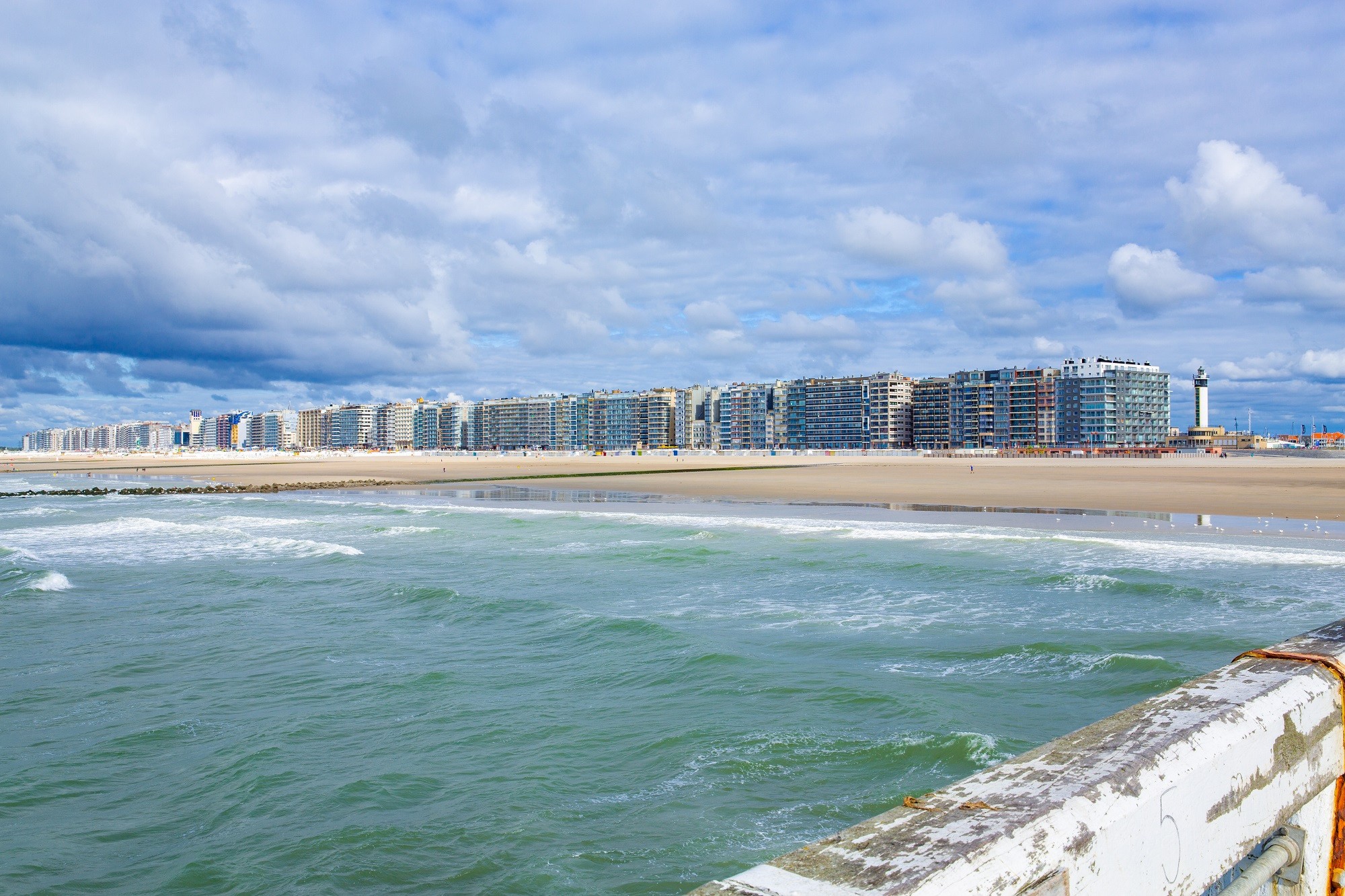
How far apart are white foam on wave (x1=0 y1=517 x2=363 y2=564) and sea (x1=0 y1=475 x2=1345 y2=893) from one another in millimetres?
638

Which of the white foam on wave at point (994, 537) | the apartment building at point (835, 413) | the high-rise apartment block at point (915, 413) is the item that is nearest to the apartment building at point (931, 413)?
the high-rise apartment block at point (915, 413)

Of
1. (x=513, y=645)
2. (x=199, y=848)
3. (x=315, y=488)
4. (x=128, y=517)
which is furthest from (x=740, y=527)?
(x=315, y=488)

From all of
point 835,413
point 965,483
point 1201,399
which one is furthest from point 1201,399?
point 965,483

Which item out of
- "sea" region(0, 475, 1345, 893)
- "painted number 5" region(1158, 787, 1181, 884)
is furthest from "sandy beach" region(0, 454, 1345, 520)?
"painted number 5" region(1158, 787, 1181, 884)

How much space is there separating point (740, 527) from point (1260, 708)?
19.9m

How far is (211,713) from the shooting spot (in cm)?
730

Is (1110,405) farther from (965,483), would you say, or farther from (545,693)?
(545,693)

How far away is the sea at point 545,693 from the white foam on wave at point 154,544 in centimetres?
64

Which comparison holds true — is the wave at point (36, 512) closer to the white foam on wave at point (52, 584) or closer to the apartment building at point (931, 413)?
the white foam on wave at point (52, 584)

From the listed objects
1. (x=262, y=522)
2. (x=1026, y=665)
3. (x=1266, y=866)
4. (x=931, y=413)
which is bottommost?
(x=262, y=522)

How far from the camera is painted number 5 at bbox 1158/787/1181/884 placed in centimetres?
161

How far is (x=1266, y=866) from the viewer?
192 cm

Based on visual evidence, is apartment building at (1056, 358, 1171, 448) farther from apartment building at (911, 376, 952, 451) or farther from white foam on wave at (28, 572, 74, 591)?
white foam on wave at (28, 572, 74, 591)

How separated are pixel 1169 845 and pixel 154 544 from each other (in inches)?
857
